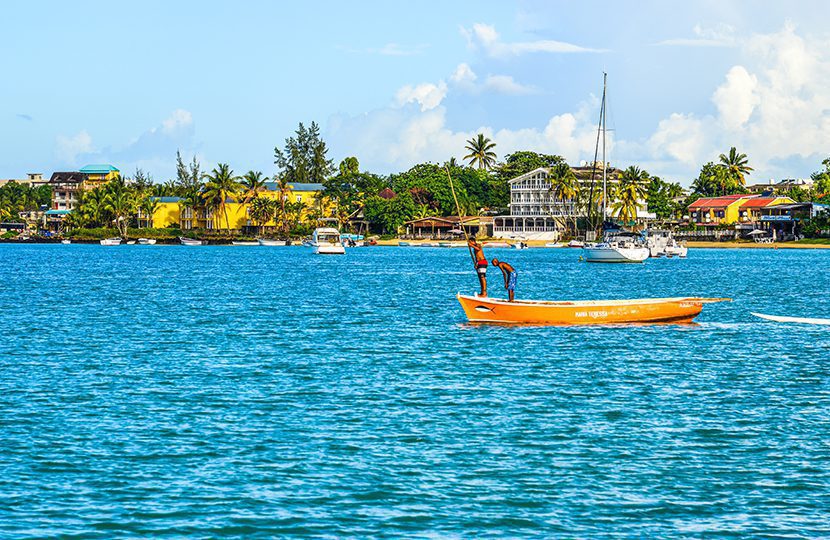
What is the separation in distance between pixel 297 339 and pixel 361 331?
4253mm

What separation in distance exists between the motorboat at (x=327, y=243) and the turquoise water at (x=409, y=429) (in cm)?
11334

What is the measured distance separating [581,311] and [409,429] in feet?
74.5

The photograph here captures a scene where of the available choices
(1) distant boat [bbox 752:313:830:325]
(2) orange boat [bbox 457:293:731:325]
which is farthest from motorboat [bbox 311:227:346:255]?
(2) orange boat [bbox 457:293:731:325]

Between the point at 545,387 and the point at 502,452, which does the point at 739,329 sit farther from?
the point at 502,452

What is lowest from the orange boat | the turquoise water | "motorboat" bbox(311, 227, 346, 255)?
the turquoise water

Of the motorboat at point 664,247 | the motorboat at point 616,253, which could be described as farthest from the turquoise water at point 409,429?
the motorboat at point 664,247

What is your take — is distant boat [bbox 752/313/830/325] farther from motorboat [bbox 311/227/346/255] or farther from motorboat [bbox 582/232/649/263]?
motorboat [bbox 311/227/346/255]

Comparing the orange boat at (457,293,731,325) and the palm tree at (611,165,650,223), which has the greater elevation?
the palm tree at (611,165,650,223)

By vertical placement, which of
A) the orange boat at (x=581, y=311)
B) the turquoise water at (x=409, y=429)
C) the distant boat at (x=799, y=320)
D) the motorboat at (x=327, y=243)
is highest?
the motorboat at (x=327, y=243)

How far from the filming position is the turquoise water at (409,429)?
738 inches

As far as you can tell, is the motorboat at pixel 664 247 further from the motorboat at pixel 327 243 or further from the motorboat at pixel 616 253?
the motorboat at pixel 327 243

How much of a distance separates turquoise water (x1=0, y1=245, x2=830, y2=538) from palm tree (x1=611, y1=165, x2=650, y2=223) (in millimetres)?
136950

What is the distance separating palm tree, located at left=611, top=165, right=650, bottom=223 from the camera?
619ft

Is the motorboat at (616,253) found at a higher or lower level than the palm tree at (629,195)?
lower
